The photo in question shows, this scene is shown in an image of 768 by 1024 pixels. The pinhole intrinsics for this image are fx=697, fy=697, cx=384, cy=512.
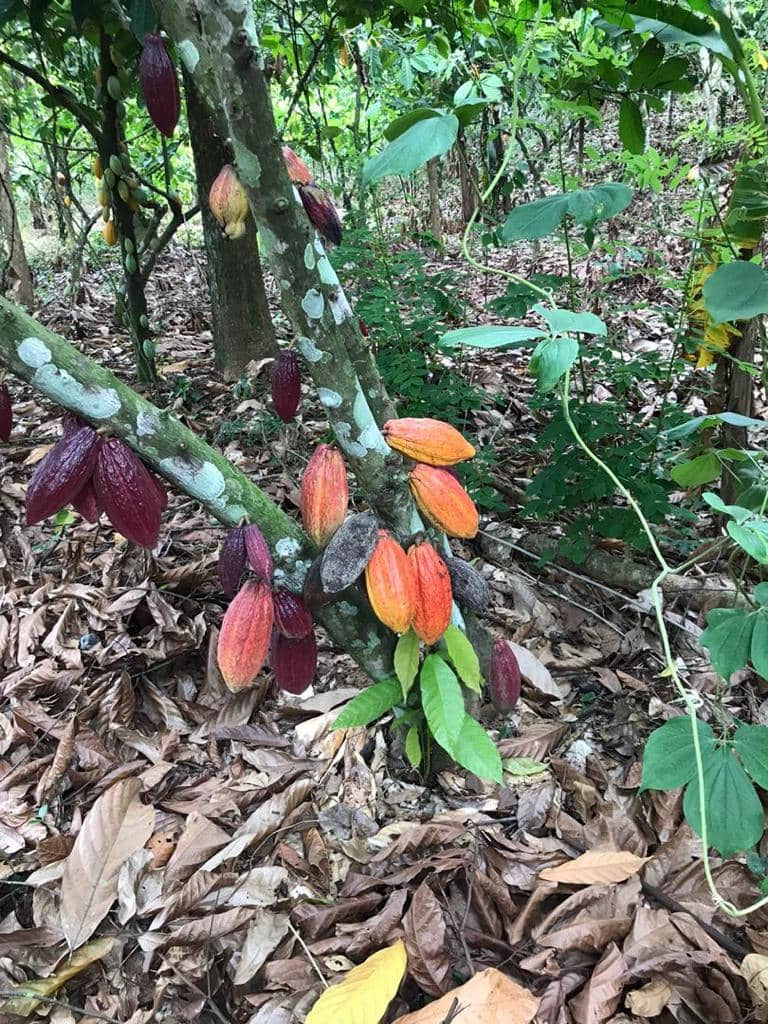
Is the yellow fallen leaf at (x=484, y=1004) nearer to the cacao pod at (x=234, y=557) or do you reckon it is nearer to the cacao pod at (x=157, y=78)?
the cacao pod at (x=234, y=557)

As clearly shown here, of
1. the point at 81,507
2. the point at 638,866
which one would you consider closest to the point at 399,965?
the point at 638,866

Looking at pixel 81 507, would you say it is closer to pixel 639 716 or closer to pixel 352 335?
pixel 352 335

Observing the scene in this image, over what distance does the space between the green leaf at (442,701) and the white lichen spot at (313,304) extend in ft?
1.76

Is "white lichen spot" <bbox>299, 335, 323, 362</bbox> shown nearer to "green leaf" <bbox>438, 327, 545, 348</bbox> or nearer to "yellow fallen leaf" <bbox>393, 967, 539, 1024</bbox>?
"green leaf" <bbox>438, 327, 545, 348</bbox>

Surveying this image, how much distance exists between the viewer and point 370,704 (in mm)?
1107

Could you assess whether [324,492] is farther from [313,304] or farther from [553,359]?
[553,359]

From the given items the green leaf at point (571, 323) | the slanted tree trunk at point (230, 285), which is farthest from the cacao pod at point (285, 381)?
the slanted tree trunk at point (230, 285)

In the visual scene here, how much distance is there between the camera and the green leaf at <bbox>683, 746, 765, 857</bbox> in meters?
0.85

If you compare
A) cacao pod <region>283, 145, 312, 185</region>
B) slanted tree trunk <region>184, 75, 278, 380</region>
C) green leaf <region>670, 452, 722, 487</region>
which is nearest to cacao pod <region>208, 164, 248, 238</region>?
cacao pod <region>283, 145, 312, 185</region>

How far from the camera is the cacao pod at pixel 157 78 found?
1.15m

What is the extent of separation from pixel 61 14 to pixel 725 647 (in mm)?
2509

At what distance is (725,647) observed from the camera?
918 mm

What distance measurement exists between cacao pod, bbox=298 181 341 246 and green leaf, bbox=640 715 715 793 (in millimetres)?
809

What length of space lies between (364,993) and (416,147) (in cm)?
104
